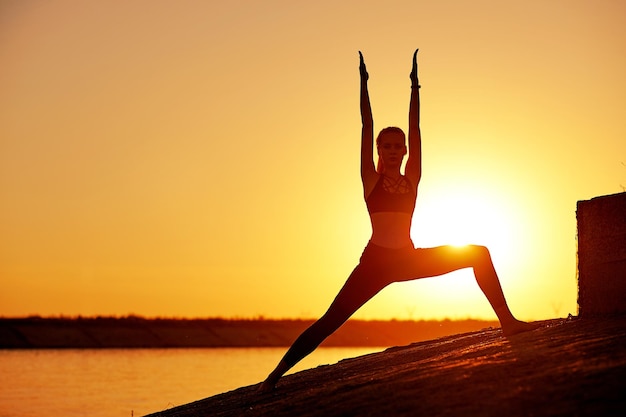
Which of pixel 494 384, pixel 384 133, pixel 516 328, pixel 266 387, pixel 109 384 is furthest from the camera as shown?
pixel 109 384

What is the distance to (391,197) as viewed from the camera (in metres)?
9.12

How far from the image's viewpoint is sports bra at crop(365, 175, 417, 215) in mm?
9094

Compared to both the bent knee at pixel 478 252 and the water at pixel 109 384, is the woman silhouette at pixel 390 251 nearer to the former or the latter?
the bent knee at pixel 478 252

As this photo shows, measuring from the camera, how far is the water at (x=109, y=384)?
121 feet

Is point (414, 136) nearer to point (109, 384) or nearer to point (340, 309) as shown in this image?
point (340, 309)

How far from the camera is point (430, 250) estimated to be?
9000 millimetres

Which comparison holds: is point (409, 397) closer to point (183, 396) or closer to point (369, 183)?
point (369, 183)

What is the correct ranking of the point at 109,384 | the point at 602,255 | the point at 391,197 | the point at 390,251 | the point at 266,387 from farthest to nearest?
the point at 109,384
the point at 602,255
the point at 266,387
the point at 391,197
the point at 390,251

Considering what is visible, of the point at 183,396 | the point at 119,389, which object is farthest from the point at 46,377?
the point at 183,396

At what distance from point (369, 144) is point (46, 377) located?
48.9 meters

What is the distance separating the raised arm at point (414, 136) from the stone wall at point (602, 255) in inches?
96.0

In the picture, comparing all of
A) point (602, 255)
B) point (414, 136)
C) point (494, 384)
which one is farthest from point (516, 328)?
point (494, 384)

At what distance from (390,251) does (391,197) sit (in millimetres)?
507

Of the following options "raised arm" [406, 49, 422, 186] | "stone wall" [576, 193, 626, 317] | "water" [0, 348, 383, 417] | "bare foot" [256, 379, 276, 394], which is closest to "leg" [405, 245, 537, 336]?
"raised arm" [406, 49, 422, 186]
